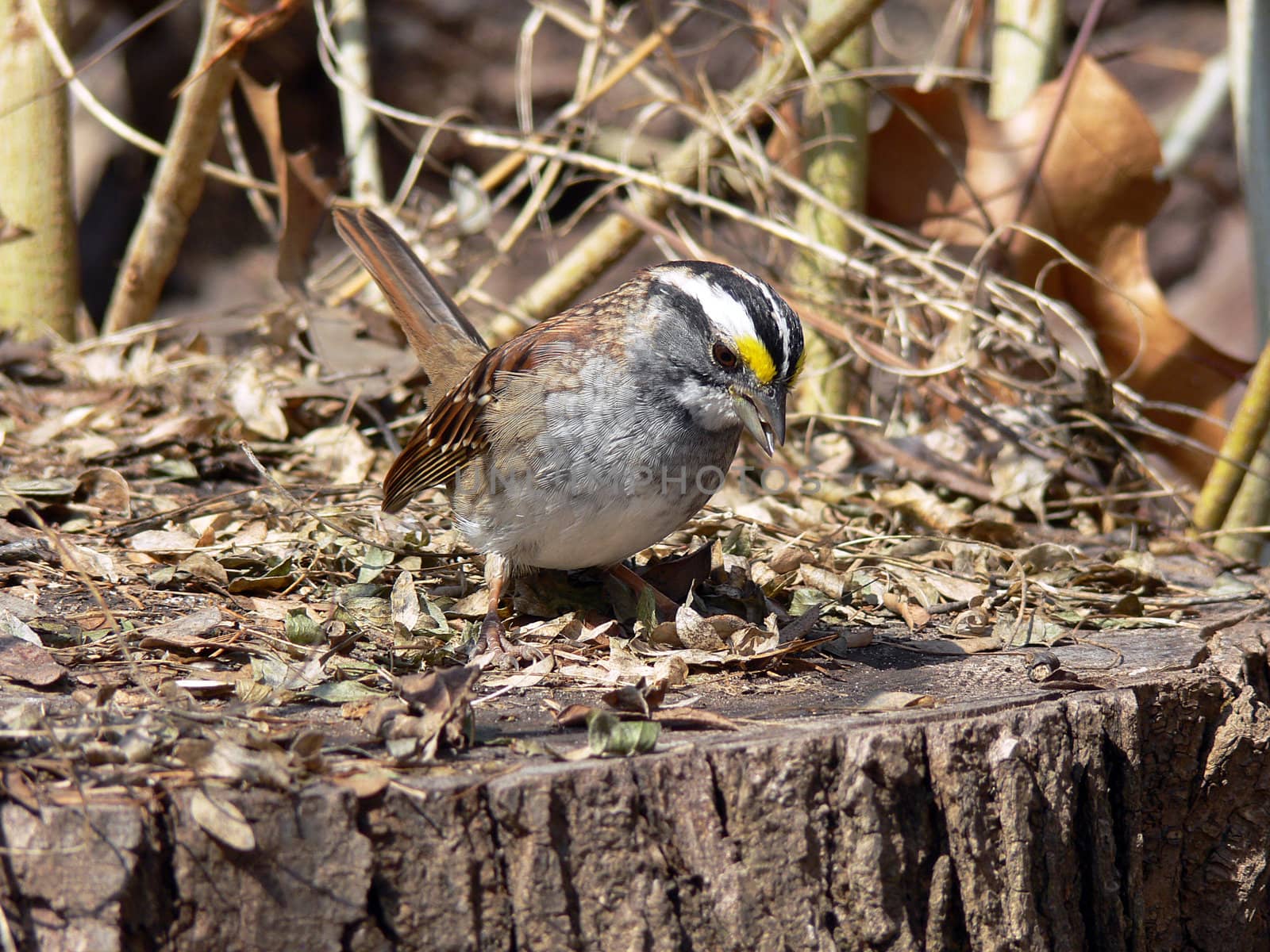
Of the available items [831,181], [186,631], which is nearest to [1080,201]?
[831,181]

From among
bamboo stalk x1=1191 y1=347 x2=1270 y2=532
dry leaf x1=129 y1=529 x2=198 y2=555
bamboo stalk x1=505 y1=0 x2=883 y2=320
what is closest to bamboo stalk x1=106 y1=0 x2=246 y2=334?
bamboo stalk x1=505 y1=0 x2=883 y2=320

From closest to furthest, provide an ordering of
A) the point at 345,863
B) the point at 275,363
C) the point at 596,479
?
the point at 345,863, the point at 596,479, the point at 275,363

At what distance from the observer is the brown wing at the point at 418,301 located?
4.05m

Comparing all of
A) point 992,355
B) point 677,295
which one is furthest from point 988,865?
point 992,355

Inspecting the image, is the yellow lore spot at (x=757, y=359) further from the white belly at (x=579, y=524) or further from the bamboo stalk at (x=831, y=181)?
the bamboo stalk at (x=831, y=181)

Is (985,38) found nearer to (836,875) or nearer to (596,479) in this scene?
(596,479)

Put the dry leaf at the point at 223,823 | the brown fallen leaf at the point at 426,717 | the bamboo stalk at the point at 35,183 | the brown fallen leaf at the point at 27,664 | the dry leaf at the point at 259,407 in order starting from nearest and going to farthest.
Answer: the dry leaf at the point at 223,823
the brown fallen leaf at the point at 426,717
the brown fallen leaf at the point at 27,664
the dry leaf at the point at 259,407
the bamboo stalk at the point at 35,183

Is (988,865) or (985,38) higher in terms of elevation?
(985,38)

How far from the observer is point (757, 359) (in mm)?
2934

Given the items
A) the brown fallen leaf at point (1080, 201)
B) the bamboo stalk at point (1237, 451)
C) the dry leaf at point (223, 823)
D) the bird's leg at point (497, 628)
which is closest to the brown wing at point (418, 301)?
the bird's leg at point (497, 628)

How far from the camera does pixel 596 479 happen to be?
298 centimetres

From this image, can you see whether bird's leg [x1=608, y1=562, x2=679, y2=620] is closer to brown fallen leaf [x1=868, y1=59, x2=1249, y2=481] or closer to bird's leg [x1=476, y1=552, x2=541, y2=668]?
bird's leg [x1=476, y1=552, x2=541, y2=668]

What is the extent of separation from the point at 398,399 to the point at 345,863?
10.0 feet

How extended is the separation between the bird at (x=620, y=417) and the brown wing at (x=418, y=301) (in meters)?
0.71
